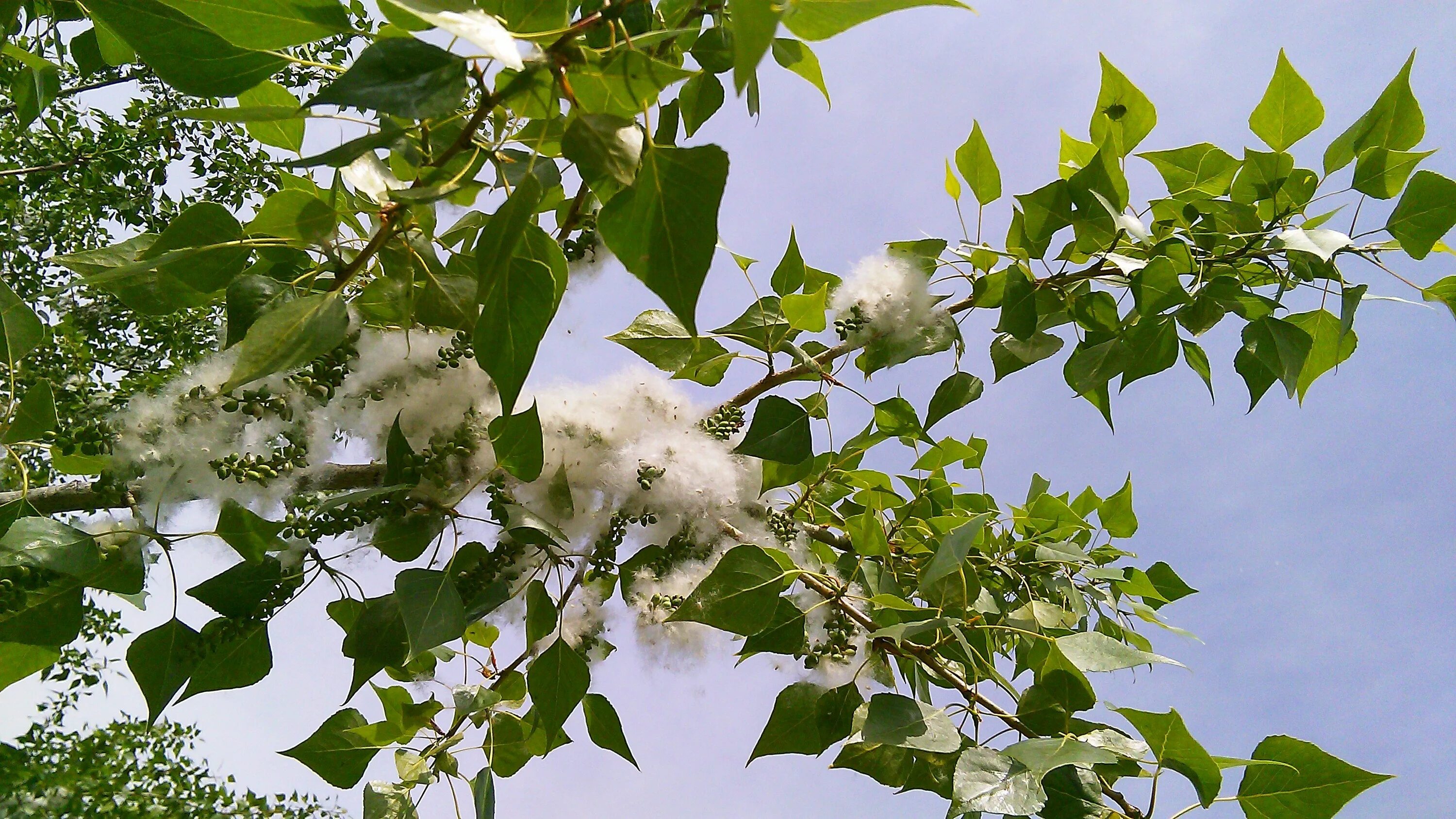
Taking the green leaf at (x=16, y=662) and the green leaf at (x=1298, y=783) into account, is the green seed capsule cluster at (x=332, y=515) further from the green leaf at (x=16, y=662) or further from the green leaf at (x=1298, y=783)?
the green leaf at (x=1298, y=783)

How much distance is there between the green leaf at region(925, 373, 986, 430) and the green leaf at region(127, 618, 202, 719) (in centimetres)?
71

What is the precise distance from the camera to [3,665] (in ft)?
2.50

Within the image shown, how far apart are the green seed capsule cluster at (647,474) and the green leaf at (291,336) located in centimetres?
33

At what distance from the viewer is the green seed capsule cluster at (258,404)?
0.71 meters

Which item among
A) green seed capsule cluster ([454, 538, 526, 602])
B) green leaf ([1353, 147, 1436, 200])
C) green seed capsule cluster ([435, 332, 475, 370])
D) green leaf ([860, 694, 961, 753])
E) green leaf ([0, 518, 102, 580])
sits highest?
green leaf ([1353, 147, 1436, 200])

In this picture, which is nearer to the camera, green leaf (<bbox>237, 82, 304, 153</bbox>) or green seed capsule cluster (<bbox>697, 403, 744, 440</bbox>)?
green leaf (<bbox>237, 82, 304, 153</bbox>)

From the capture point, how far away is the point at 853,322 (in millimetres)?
Result: 865

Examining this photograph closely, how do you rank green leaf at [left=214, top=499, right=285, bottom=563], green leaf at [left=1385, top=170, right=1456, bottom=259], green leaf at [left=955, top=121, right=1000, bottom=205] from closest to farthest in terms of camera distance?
green leaf at [left=214, top=499, right=285, bottom=563] < green leaf at [left=1385, top=170, right=1456, bottom=259] < green leaf at [left=955, top=121, right=1000, bottom=205]

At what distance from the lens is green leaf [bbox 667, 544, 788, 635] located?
0.74m

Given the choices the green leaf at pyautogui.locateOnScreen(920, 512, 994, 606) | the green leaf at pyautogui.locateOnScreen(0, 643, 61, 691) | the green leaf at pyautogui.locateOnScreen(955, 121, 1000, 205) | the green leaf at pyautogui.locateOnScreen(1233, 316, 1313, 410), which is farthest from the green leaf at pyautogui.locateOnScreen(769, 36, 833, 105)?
the green leaf at pyautogui.locateOnScreen(0, 643, 61, 691)

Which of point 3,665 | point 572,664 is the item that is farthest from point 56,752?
point 572,664

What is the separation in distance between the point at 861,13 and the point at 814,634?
27.8 inches

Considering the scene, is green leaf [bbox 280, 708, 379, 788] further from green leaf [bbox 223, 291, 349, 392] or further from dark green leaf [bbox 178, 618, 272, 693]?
green leaf [bbox 223, 291, 349, 392]

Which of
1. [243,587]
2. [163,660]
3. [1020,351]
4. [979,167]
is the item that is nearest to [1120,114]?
[979,167]
